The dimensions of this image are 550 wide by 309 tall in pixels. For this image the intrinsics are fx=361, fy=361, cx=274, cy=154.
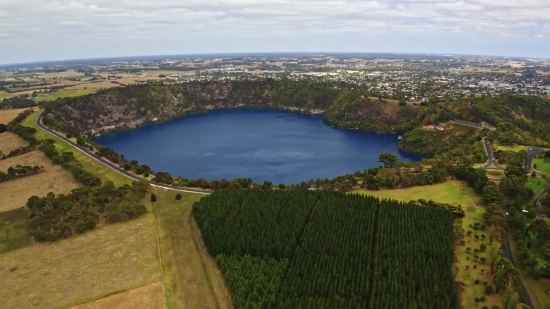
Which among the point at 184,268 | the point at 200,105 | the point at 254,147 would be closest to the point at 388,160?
the point at 254,147

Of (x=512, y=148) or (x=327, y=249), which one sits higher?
(x=512, y=148)

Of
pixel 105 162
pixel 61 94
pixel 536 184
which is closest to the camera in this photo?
pixel 536 184

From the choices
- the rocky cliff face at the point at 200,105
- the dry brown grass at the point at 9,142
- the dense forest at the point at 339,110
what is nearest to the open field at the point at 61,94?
the rocky cliff face at the point at 200,105

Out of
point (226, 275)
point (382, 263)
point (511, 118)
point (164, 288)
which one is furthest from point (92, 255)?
point (511, 118)

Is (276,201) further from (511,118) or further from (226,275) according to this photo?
(511,118)

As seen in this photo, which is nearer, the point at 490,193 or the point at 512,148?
the point at 490,193

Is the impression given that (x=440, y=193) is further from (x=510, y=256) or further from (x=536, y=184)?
(x=510, y=256)

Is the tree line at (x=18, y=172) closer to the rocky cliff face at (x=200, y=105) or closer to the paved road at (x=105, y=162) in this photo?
the paved road at (x=105, y=162)
